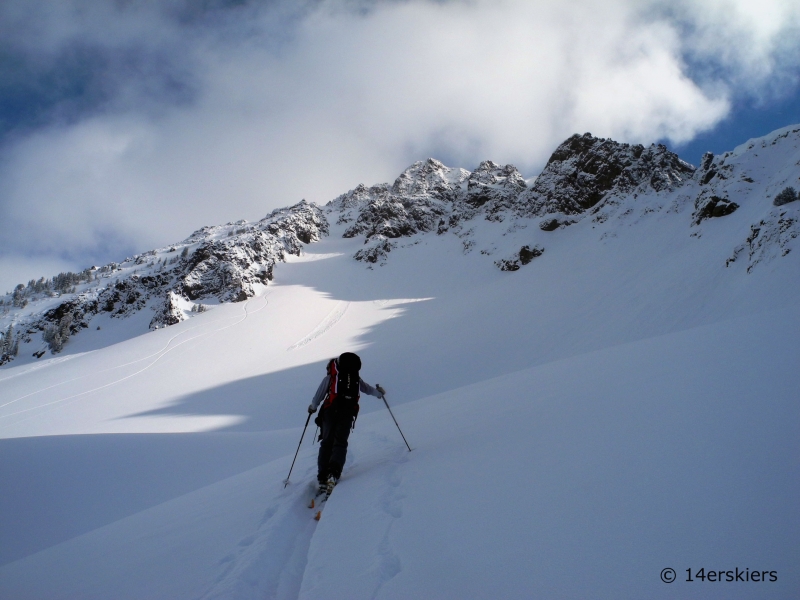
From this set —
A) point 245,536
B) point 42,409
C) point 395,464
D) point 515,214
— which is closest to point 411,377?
point 395,464

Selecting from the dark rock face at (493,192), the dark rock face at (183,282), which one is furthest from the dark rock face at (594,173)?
the dark rock face at (183,282)

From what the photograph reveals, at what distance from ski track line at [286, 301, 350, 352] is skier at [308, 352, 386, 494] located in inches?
818

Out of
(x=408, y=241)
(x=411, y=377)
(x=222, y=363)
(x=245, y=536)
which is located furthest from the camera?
(x=408, y=241)

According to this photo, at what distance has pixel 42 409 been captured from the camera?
15.7 m

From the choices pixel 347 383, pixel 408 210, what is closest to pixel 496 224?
pixel 408 210

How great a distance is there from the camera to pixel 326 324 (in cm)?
3055

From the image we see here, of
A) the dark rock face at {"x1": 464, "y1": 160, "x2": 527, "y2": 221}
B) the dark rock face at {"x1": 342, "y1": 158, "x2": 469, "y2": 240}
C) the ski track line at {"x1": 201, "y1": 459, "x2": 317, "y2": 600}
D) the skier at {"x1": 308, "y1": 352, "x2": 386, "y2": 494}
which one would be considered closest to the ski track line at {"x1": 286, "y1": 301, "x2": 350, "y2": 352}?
the skier at {"x1": 308, "y1": 352, "x2": 386, "y2": 494}

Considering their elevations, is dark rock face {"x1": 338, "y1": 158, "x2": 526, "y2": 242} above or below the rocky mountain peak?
below

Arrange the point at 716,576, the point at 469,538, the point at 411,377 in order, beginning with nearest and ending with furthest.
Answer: the point at 716,576 → the point at 469,538 → the point at 411,377

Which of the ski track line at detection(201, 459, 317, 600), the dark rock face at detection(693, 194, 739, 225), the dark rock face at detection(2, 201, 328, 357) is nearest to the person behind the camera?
the ski track line at detection(201, 459, 317, 600)

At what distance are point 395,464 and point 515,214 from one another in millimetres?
53074

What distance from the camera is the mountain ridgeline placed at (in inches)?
889

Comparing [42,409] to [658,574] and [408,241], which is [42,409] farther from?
[408,241]

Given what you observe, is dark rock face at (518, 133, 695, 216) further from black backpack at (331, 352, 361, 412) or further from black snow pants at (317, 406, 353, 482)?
black snow pants at (317, 406, 353, 482)
